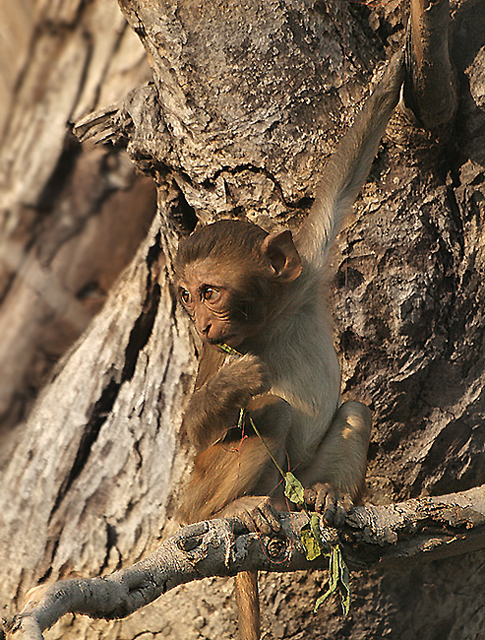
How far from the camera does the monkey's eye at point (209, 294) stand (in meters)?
3.24

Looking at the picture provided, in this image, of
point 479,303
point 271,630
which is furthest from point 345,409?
point 271,630

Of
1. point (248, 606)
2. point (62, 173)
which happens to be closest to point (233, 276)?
point (248, 606)

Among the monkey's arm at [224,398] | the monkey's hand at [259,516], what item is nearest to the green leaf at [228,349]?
the monkey's arm at [224,398]

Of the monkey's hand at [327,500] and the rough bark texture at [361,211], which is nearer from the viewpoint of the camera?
the monkey's hand at [327,500]

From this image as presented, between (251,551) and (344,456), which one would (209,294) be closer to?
(344,456)

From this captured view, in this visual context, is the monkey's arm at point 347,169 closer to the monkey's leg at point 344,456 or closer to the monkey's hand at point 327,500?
the monkey's leg at point 344,456

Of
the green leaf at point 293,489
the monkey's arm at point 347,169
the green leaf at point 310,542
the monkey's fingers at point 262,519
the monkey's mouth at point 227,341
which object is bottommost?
the green leaf at point 310,542

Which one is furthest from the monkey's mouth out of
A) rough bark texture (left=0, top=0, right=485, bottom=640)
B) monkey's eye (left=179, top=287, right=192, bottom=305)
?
rough bark texture (left=0, top=0, right=485, bottom=640)

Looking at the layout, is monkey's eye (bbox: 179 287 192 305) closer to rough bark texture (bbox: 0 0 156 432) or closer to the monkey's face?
the monkey's face

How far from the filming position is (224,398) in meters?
3.08

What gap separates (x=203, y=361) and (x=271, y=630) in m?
1.52

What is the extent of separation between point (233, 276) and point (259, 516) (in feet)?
3.59

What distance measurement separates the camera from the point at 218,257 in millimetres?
3279

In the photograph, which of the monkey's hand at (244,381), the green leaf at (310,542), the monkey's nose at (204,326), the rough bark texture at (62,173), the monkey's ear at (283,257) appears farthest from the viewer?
the rough bark texture at (62,173)
